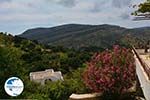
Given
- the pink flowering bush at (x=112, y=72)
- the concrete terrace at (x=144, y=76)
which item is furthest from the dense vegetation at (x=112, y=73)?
the concrete terrace at (x=144, y=76)

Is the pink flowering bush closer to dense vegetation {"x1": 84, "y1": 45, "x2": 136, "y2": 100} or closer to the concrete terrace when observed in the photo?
dense vegetation {"x1": 84, "y1": 45, "x2": 136, "y2": 100}

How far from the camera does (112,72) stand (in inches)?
803

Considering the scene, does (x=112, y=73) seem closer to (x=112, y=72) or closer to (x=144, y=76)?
(x=112, y=72)

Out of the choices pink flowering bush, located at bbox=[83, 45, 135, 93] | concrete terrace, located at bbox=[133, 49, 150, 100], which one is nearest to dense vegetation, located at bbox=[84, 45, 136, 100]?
pink flowering bush, located at bbox=[83, 45, 135, 93]

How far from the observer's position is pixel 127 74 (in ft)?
67.9

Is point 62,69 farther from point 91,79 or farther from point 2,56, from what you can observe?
point 91,79

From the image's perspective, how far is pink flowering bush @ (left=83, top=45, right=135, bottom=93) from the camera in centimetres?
2041

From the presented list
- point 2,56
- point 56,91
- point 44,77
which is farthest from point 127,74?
point 44,77

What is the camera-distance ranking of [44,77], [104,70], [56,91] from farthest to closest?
[44,77] < [56,91] < [104,70]

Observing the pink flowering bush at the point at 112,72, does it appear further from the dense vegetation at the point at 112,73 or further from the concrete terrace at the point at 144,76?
the concrete terrace at the point at 144,76

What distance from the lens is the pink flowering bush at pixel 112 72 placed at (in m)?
20.4

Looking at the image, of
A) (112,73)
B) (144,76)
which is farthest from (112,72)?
(144,76)

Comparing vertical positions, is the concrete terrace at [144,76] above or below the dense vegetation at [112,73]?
above

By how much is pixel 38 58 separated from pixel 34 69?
4602mm
